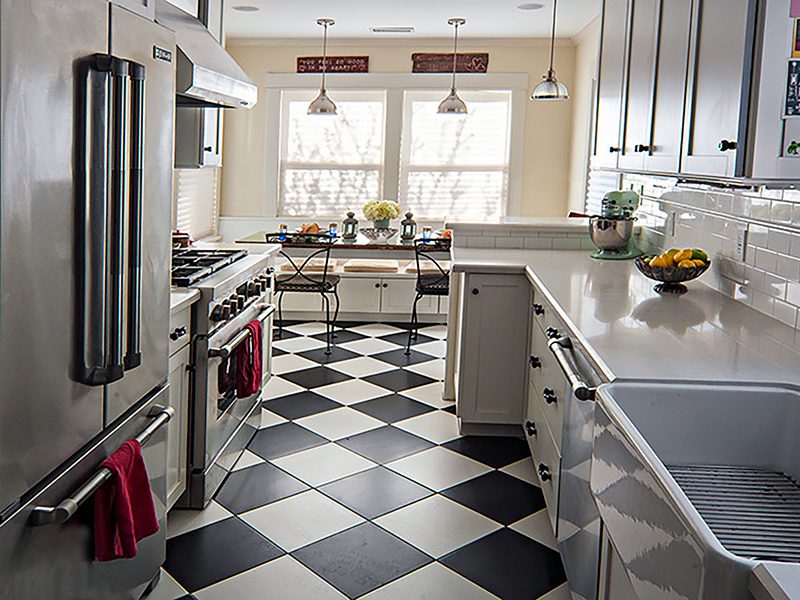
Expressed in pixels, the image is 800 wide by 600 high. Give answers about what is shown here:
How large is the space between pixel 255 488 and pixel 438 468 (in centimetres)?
83

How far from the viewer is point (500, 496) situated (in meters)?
3.39

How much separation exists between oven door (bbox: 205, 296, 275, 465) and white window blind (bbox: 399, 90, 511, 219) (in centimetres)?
454

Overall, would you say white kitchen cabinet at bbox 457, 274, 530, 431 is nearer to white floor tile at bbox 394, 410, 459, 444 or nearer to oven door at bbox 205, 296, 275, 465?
white floor tile at bbox 394, 410, 459, 444

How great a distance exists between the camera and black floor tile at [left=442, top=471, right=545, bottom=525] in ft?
10.6

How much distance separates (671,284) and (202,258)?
6.53 ft

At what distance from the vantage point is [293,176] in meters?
8.11

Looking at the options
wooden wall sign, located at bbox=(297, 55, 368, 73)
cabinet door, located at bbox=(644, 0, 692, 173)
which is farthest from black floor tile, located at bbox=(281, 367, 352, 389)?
wooden wall sign, located at bbox=(297, 55, 368, 73)

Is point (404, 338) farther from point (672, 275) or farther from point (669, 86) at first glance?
point (669, 86)

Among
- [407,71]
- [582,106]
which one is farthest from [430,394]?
[407,71]

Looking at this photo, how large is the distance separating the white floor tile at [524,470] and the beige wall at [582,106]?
3.69 metres

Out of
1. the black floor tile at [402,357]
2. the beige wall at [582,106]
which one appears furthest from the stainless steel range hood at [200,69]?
the beige wall at [582,106]

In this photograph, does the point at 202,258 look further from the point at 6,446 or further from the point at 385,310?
the point at 385,310

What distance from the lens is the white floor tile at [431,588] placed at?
8.45 ft

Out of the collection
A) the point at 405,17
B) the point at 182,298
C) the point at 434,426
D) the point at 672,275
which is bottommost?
the point at 434,426
